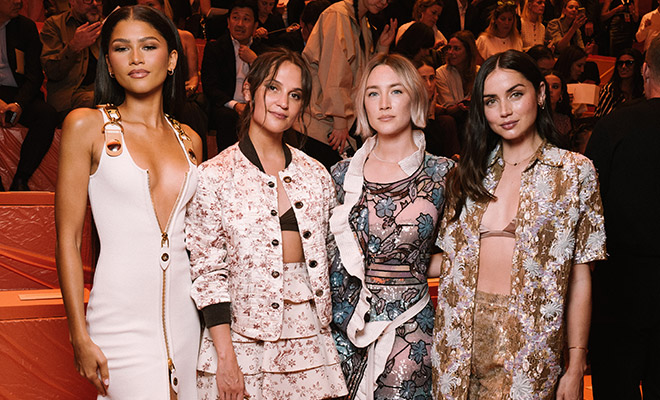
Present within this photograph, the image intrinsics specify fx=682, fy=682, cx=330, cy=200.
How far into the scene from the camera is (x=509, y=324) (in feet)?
6.99

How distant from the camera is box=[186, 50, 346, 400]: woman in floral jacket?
211cm

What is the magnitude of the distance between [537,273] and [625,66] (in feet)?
13.4

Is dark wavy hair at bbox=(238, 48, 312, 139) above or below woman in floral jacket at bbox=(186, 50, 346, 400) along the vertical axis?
above

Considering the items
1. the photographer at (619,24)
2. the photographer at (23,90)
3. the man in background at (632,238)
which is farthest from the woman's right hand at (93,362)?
the photographer at (619,24)

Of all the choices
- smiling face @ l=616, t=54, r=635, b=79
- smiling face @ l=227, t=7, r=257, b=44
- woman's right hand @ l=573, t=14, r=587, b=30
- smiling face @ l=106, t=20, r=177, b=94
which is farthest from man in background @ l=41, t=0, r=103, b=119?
woman's right hand @ l=573, t=14, r=587, b=30

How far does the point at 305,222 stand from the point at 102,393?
2.62 feet

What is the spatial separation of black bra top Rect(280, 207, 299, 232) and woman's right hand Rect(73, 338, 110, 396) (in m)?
0.68

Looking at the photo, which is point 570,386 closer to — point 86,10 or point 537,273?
point 537,273

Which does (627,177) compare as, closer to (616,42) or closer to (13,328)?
(13,328)

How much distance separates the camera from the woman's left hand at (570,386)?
6.91ft

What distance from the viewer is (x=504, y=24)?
7.37 m

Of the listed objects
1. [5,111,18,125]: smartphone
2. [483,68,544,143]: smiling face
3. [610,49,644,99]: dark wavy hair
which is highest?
[610,49,644,99]: dark wavy hair

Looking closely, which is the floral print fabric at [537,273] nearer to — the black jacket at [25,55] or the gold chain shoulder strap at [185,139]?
the gold chain shoulder strap at [185,139]

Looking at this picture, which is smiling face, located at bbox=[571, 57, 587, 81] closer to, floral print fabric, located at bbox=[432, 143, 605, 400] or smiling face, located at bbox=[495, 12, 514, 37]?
smiling face, located at bbox=[495, 12, 514, 37]
